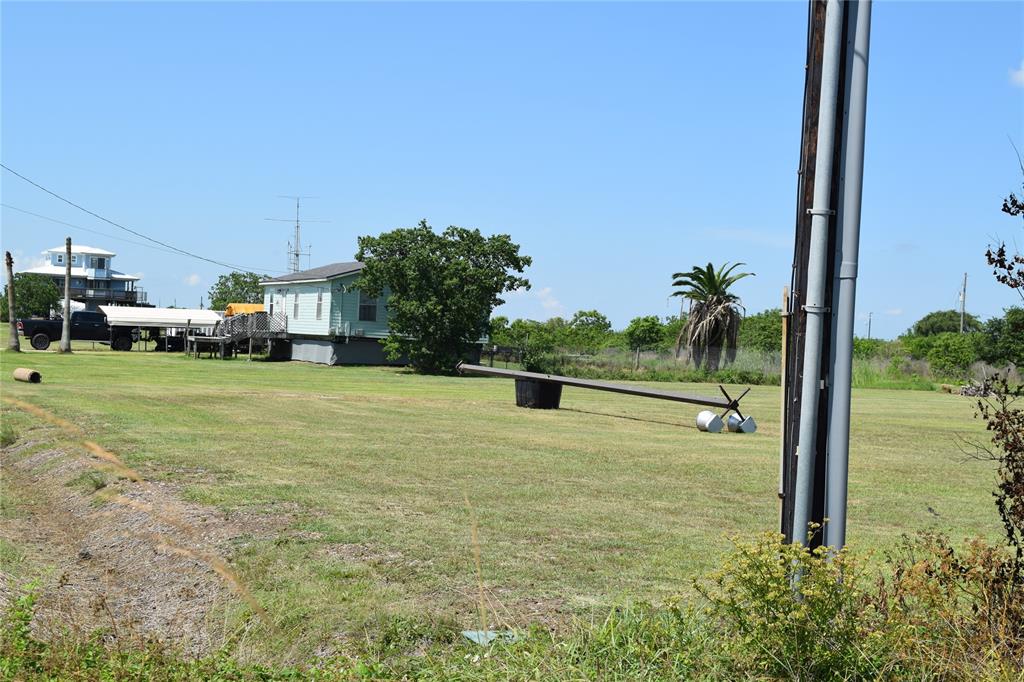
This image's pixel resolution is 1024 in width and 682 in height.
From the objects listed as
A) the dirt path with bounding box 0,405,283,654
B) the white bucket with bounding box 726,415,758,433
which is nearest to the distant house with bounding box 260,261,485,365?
the white bucket with bounding box 726,415,758,433

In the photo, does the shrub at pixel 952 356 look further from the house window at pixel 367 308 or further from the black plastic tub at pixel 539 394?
the black plastic tub at pixel 539 394

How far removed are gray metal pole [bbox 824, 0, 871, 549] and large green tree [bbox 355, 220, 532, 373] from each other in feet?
121

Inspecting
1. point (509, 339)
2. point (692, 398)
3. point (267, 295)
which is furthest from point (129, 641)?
point (509, 339)

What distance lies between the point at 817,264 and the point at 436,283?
3785 centimetres

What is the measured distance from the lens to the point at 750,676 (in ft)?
14.8

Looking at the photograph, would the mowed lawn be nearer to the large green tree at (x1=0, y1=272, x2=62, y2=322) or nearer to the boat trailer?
the boat trailer

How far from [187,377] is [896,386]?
1260 inches

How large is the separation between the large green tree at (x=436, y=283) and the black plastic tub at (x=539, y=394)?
61.7ft

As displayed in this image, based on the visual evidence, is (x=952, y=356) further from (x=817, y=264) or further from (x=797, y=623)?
(x=797, y=623)

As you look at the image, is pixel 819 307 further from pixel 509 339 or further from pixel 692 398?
pixel 509 339

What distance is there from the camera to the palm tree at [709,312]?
181 ft

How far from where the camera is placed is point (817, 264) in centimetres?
515

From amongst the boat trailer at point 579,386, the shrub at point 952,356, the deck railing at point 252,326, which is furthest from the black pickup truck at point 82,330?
the shrub at point 952,356

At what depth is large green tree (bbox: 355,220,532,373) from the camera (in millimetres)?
42375
